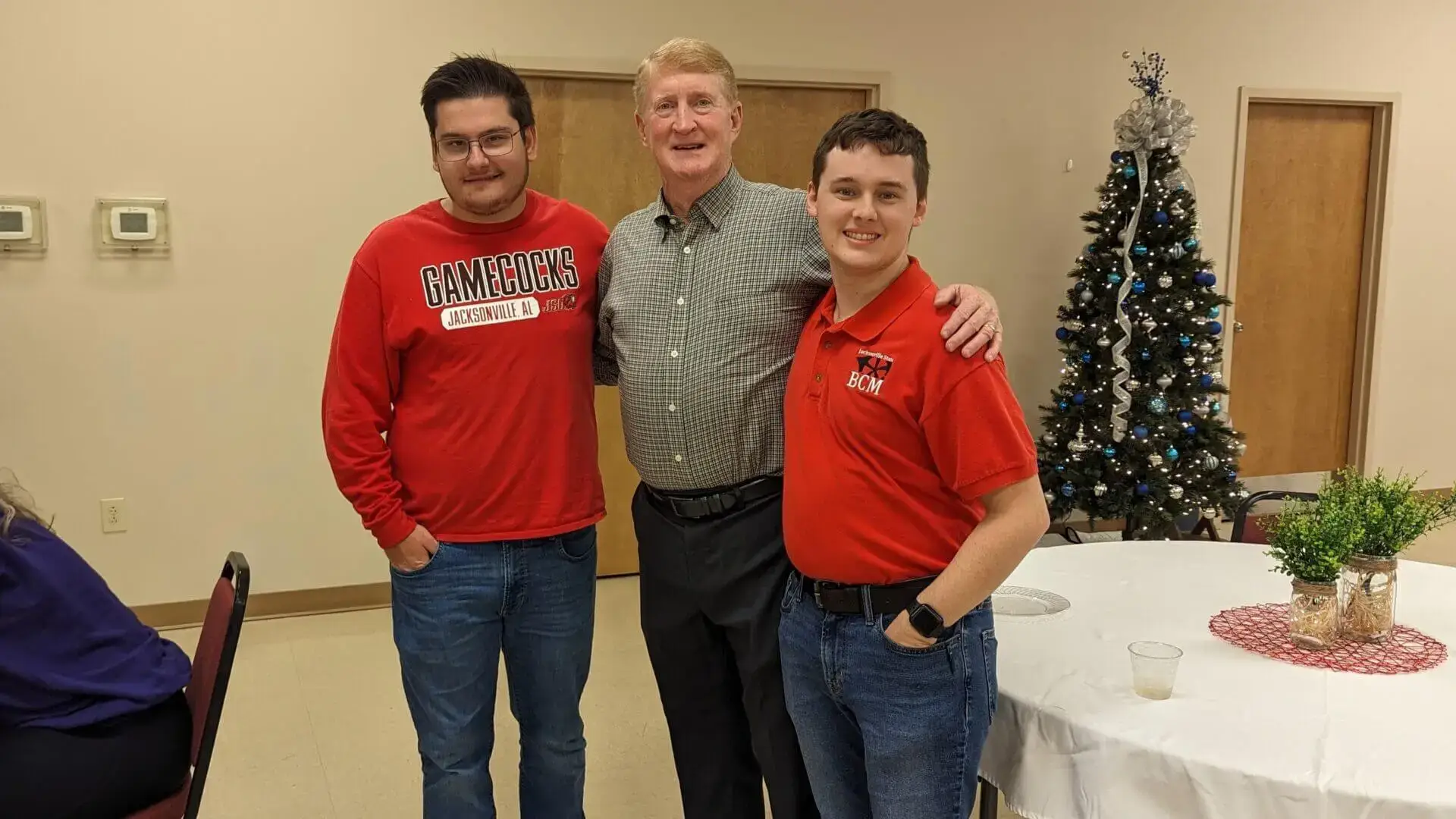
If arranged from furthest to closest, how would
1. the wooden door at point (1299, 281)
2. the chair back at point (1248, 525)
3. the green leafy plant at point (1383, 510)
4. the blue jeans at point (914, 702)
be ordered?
the wooden door at point (1299, 281) → the chair back at point (1248, 525) → the green leafy plant at point (1383, 510) → the blue jeans at point (914, 702)

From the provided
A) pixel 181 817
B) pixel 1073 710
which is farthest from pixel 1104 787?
pixel 181 817

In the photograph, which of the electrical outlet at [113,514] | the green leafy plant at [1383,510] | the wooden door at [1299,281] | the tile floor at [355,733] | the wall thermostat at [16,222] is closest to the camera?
the green leafy plant at [1383,510]

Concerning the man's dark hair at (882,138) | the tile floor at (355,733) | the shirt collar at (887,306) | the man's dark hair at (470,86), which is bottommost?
the tile floor at (355,733)

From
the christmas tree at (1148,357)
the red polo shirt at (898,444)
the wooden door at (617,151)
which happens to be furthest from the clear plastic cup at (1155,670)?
the christmas tree at (1148,357)

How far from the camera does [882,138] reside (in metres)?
1.44

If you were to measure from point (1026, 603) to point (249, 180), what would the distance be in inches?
122

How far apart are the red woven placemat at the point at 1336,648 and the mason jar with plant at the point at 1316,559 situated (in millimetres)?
29

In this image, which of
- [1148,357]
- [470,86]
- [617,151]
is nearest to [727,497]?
[470,86]

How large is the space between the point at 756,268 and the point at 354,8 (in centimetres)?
272

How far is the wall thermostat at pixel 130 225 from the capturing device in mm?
3621

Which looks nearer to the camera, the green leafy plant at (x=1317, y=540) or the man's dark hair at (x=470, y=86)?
the green leafy plant at (x=1317, y=540)

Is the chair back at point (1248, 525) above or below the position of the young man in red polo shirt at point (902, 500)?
below

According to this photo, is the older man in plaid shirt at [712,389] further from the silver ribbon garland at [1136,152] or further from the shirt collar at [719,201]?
the silver ribbon garland at [1136,152]

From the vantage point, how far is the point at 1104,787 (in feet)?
4.65
